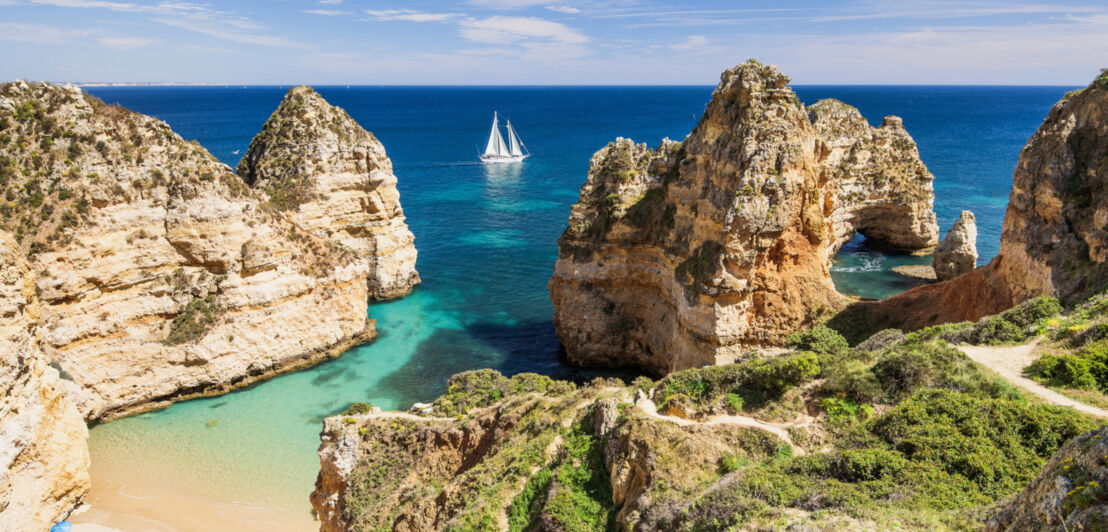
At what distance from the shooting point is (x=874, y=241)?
Result: 5188cm

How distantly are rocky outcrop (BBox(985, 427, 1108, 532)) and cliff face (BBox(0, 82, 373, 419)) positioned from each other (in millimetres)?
31498

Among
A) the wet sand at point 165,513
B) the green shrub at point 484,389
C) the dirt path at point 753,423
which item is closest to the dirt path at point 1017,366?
the dirt path at point 753,423

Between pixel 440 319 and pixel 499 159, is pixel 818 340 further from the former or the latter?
pixel 499 159

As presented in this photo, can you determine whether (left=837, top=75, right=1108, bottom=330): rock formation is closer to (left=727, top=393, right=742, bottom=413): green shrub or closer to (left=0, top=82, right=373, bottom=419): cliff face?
(left=727, top=393, right=742, bottom=413): green shrub

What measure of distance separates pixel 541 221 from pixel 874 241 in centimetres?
3049

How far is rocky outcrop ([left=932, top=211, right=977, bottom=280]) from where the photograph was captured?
38.1m

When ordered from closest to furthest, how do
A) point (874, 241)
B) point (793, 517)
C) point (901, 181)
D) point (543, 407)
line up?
1. point (793, 517)
2. point (543, 407)
3. point (901, 181)
4. point (874, 241)

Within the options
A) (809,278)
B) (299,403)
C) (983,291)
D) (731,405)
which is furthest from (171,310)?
(983,291)

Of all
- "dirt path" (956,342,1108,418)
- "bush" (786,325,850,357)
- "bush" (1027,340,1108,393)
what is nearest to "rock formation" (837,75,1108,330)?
"bush" (786,325,850,357)

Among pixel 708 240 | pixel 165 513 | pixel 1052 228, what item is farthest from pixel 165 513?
pixel 1052 228

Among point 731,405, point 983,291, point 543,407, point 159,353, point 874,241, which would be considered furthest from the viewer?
point 874,241

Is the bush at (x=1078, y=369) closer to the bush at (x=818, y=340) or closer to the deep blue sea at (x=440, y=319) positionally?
the bush at (x=818, y=340)

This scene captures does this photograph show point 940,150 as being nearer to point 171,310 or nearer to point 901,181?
point 901,181

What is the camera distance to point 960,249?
Result: 38.4m
